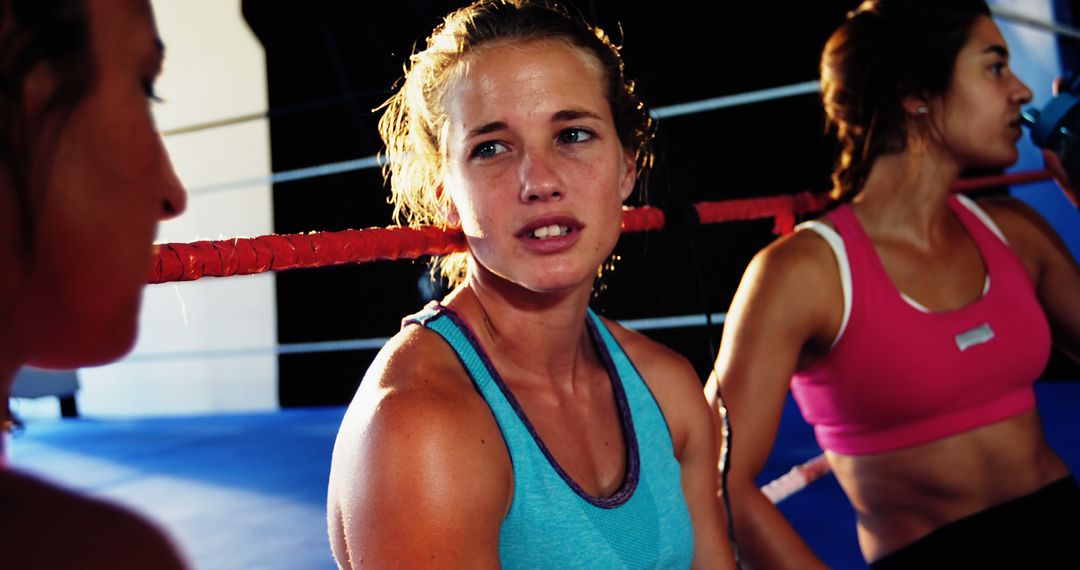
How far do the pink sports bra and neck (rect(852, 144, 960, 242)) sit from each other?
0.30 feet

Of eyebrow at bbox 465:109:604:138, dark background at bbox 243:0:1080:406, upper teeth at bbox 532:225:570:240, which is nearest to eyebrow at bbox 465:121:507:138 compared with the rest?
eyebrow at bbox 465:109:604:138

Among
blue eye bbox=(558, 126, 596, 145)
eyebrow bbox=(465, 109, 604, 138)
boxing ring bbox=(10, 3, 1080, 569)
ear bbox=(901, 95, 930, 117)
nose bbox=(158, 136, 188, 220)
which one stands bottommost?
boxing ring bbox=(10, 3, 1080, 569)

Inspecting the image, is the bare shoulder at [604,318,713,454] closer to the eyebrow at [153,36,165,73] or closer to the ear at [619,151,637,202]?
the ear at [619,151,637,202]

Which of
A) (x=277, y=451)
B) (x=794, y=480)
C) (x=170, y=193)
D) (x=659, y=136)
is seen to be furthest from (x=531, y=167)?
(x=277, y=451)

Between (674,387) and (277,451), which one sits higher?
(674,387)

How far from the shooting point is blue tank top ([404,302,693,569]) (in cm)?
83

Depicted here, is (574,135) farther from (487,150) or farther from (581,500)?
(581,500)

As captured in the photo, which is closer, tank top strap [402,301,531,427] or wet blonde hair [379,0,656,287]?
tank top strap [402,301,531,427]

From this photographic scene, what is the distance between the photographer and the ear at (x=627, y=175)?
1.07 metres

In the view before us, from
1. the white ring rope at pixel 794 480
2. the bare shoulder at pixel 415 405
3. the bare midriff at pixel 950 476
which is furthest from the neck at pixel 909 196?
the bare shoulder at pixel 415 405

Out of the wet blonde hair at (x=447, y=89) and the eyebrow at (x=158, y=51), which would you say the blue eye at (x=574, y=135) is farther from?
the eyebrow at (x=158, y=51)

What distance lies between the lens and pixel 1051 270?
1581mm

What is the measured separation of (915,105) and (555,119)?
2.84ft

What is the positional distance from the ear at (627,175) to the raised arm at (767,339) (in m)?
0.36
